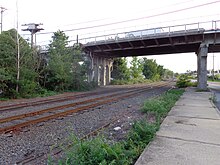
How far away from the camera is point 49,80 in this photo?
70.8ft

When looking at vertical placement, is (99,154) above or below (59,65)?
below

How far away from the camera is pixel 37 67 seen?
64.1ft

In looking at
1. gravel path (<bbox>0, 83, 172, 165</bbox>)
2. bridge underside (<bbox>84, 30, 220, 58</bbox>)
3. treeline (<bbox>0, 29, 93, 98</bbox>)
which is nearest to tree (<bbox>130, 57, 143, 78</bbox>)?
bridge underside (<bbox>84, 30, 220, 58</bbox>)

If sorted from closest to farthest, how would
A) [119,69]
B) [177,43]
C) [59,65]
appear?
[59,65], [177,43], [119,69]

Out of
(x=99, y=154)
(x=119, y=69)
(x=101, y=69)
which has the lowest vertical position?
(x=99, y=154)

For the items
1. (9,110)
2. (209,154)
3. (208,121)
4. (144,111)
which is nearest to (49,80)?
(9,110)

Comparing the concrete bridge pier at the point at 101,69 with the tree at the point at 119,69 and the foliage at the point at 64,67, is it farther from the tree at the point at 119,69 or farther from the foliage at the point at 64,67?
the foliage at the point at 64,67

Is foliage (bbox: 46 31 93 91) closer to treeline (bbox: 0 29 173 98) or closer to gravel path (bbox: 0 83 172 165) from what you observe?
treeline (bbox: 0 29 173 98)

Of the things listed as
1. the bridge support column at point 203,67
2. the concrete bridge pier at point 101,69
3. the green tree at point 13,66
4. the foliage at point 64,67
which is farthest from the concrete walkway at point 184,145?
the concrete bridge pier at point 101,69

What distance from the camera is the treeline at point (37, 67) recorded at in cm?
1617

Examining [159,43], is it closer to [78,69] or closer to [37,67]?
[78,69]

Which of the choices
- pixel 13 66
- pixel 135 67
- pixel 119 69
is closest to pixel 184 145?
pixel 13 66

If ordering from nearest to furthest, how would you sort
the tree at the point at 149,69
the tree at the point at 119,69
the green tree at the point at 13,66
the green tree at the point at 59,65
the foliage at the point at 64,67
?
the green tree at the point at 13,66 → the green tree at the point at 59,65 → the foliage at the point at 64,67 → the tree at the point at 119,69 → the tree at the point at 149,69

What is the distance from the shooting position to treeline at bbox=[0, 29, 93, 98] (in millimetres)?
16172
